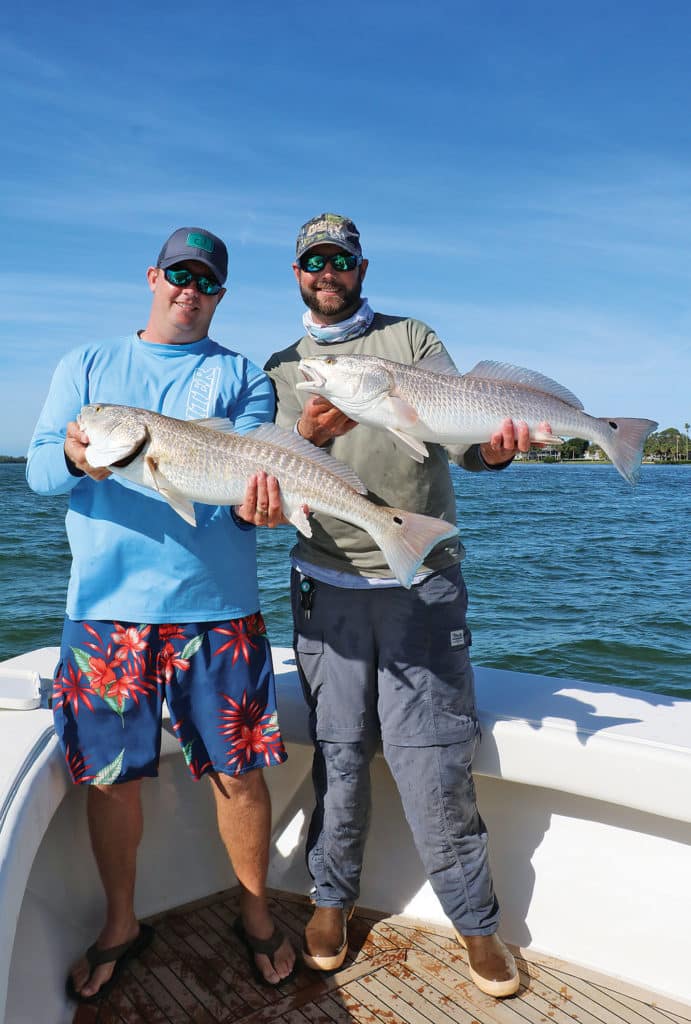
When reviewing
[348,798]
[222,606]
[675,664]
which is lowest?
[675,664]

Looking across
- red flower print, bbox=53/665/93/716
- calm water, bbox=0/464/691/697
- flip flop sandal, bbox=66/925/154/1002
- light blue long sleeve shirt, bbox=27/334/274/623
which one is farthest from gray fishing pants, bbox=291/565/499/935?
calm water, bbox=0/464/691/697

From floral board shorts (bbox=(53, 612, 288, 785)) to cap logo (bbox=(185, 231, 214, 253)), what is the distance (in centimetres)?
144

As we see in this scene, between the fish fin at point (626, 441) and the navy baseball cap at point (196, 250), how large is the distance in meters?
1.60

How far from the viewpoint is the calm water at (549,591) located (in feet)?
43.0

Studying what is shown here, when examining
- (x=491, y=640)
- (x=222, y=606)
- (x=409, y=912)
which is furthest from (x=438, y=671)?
(x=491, y=640)

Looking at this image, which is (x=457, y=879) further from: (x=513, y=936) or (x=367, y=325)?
(x=367, y=325)

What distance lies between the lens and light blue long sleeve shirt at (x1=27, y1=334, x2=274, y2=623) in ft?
10.1

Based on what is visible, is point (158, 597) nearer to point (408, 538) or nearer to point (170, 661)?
point (170, 661)

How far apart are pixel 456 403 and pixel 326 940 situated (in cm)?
235

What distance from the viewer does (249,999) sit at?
134 inches

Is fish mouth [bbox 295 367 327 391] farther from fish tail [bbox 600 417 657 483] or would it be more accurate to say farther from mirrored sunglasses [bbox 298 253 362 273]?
fish tail [bbox 600 417 657 483]

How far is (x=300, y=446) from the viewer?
3002mm

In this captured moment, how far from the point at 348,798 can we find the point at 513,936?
109 centimetres

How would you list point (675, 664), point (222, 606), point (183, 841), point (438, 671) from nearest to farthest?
point (222, 606)
point (438, 671)
point (183, 841)
point (675, 664)
